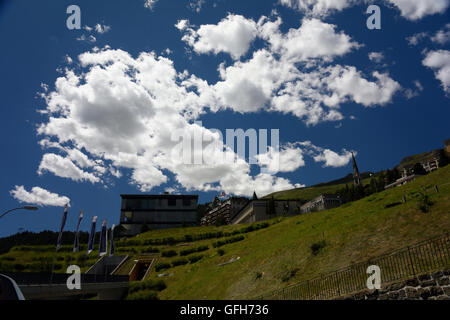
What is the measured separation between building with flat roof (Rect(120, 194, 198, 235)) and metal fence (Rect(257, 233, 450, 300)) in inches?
4235

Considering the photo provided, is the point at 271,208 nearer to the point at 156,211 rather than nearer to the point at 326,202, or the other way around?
the point at 326,202

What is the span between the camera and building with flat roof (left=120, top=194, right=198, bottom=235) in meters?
127

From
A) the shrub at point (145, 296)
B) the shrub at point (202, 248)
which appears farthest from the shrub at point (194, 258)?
the shrub at point (145, 296)

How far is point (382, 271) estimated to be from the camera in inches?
711

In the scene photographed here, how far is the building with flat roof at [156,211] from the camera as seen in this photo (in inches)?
5007

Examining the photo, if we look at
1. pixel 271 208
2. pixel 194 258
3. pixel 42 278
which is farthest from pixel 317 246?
pixel 271 208

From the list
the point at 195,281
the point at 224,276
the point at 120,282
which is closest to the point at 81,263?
the point at 120,282

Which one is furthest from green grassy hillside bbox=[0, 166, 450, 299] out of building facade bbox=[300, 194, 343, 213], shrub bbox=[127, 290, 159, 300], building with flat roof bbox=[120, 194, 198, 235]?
building with flat roof bbox=[120, 194, 198, 235]

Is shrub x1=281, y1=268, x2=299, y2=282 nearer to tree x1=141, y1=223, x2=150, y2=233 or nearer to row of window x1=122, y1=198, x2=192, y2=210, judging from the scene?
tree x1=141, y1=223, x2=150, y2=233

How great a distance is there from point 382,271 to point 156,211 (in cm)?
11884

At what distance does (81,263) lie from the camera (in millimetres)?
62031
